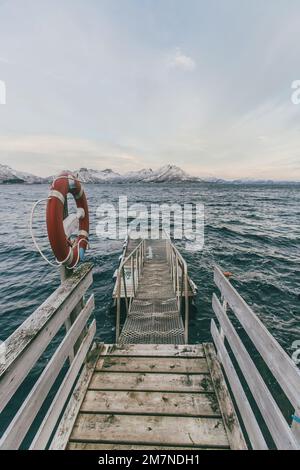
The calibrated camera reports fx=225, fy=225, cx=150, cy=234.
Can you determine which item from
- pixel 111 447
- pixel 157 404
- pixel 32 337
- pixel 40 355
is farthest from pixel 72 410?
pixel 32 337

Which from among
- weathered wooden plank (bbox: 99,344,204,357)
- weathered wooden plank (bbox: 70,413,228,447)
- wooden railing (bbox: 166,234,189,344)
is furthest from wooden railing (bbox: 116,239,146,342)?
weathered wooden plank (bbox: 70,413,228,447)

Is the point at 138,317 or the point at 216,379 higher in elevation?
the point at 216,379

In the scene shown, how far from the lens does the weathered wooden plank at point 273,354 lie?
56.6 inches

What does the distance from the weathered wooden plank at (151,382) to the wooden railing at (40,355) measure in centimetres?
20

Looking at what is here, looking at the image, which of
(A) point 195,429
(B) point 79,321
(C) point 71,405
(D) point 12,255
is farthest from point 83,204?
(D) point 12,255

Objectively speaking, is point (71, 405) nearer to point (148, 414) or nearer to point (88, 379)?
point (88, 379)

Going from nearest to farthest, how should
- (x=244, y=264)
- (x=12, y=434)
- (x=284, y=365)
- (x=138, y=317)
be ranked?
(x=12, y=434)
(x=284, y=365)
(x=138, y=317)
(x=244, y=264)

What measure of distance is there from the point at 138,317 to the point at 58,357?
337 cm

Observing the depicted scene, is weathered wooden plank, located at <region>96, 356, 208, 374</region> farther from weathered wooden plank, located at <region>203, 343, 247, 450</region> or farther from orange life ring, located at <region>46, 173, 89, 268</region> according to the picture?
orange life ring, located at <region>46, 173, 89, 268</region>

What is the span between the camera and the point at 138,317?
5.36 meters

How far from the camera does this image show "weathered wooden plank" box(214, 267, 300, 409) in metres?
1.44

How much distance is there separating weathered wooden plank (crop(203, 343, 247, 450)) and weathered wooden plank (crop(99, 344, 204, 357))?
18cm

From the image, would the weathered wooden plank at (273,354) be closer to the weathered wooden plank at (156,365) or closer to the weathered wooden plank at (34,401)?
the weathered wooden plank at (156,365)

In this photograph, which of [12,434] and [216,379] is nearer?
[12,434]
